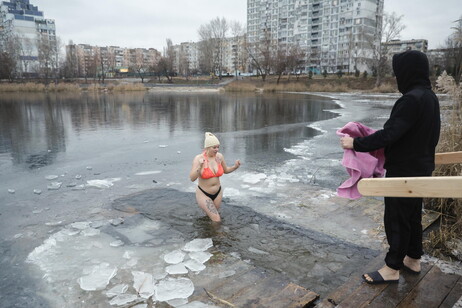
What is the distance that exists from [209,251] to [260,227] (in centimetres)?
95

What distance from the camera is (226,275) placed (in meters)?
3.25

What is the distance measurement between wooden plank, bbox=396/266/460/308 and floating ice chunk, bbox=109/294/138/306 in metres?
2.08

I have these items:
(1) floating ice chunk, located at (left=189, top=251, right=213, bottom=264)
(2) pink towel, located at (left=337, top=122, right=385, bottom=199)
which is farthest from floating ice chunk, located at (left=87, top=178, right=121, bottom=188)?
(2) pink towel, located at (left=337, top=122, right=385, bottom=199)

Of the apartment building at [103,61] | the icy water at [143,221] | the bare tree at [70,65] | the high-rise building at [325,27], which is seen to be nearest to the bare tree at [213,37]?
the high-rise building at [325,27]

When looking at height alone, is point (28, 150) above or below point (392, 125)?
below

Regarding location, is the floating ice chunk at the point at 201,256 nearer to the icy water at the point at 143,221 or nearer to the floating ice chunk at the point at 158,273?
the icy water at the point at 143,221

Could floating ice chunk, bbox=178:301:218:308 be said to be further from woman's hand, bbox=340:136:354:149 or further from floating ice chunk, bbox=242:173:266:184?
floating ice chunk, bbox=242:173:266:184

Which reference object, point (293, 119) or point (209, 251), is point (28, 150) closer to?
point (209, 251)

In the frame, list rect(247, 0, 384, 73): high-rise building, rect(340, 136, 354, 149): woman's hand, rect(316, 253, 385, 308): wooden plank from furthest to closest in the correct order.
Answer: rect(247, 0, 384, 73): high-rise building
rect(340, 136, 354, 149): woman's hand
rect(316, 253, 385, 308): wooden plank

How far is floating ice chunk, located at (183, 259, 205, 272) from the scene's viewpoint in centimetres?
339

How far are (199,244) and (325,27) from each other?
108m

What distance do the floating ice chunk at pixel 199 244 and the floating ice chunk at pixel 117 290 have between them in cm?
88

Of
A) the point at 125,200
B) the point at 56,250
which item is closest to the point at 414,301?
the point at 56,250

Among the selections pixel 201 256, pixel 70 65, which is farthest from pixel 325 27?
pixel 201 256
